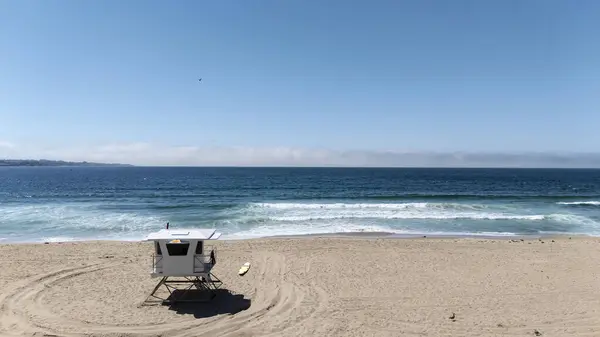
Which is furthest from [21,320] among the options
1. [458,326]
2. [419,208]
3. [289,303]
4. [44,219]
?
[419,208]

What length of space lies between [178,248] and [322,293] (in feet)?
14.6

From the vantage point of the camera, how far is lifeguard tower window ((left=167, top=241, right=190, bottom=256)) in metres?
10.6

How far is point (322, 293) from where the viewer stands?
1184 centimetres

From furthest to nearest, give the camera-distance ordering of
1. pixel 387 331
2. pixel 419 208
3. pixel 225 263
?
pixel 419 208
pixel 225 263
pixel 387 331

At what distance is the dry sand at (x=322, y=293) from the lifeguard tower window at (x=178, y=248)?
1.43 m

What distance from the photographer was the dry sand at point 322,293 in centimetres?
947

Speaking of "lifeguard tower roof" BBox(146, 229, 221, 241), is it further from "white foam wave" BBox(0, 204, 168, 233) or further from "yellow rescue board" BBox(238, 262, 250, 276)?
"white foam wave" BBox(0, 204, 168, 233)

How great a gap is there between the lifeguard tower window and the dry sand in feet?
4.70

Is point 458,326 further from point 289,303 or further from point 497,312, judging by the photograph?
point 289,303

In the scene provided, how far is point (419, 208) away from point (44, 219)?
98.5 feet

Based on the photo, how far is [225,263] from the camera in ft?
50.7

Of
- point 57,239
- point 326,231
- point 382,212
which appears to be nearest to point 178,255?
point 326,231

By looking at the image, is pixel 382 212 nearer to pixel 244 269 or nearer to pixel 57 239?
pixel 244 269

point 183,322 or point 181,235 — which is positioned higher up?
point 181,235
